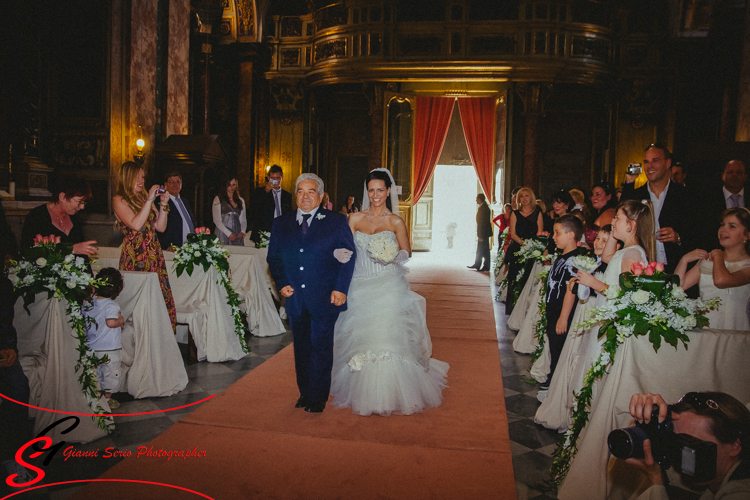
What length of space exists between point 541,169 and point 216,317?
1091 centimetres

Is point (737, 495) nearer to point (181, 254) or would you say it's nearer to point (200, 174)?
point (181, 254)

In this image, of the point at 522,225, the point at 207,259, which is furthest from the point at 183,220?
the point at 522,225

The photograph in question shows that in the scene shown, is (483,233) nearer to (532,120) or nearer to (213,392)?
(532,120)

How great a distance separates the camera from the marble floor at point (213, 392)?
2.76 metres

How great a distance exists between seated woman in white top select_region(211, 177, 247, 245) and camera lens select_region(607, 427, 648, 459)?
621cm

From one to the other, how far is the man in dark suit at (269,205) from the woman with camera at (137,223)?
2.56 meters

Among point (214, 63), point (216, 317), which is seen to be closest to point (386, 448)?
point (216, 317)

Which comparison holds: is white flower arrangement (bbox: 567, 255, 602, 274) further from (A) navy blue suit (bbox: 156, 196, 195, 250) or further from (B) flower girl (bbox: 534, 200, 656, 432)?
(A) navy blue suit (bbox: 156, 196, 195, 250)

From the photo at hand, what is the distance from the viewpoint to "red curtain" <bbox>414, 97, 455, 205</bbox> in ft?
45.7

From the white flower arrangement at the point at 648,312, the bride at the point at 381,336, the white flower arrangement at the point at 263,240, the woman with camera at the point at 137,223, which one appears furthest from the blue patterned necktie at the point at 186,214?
the white flower arrangement at the point at 648,312

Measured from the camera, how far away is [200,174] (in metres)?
8.27

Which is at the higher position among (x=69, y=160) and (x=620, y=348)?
(x=69, y=160)

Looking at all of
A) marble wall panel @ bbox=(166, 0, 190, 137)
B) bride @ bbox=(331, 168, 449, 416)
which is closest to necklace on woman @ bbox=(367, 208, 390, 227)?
bride @ bbox=(331, 168, 449, 416)

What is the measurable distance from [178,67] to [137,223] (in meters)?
5.39
